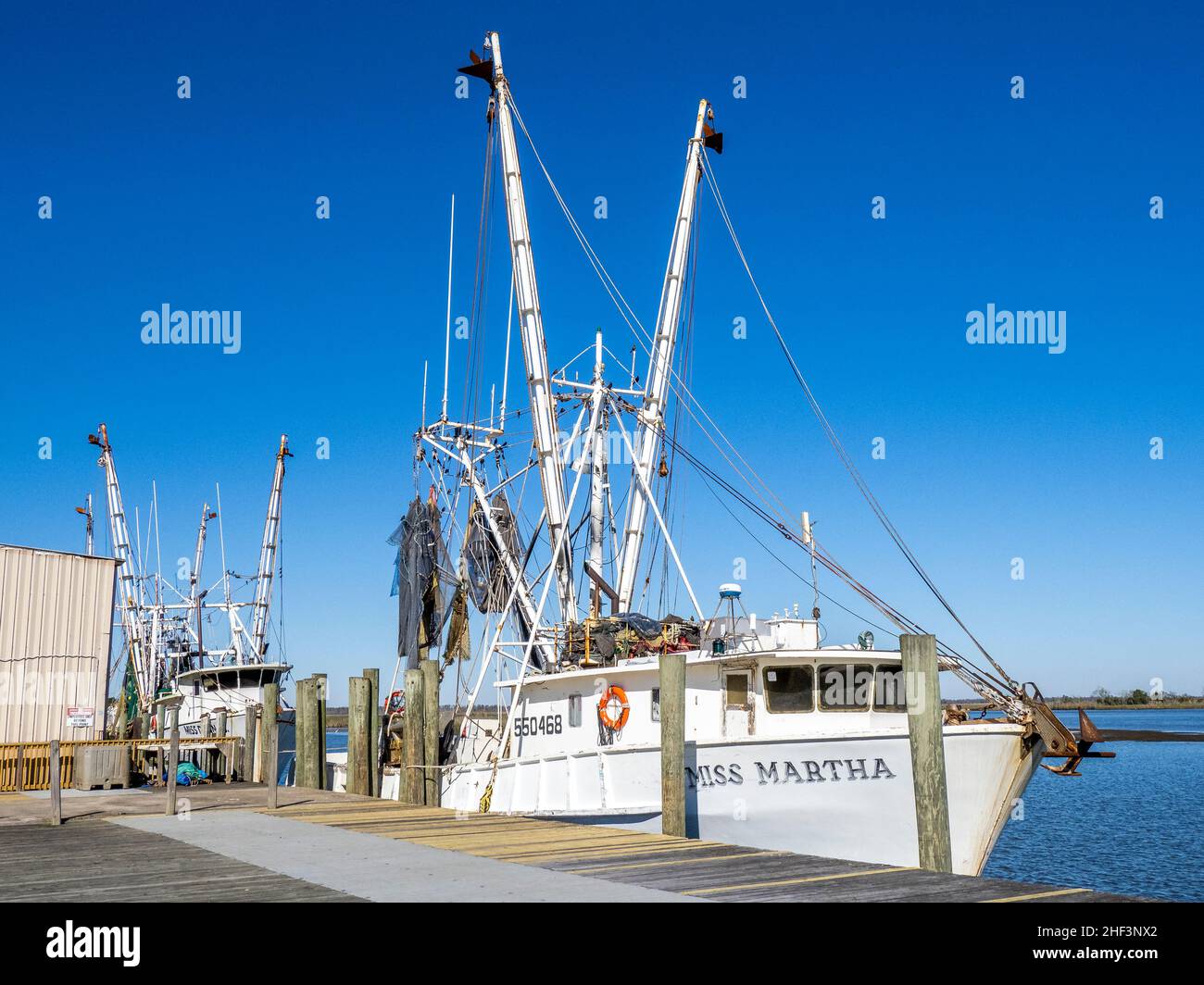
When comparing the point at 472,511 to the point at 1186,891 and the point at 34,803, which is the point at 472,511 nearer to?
the point at 34,803

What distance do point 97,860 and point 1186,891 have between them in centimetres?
2369

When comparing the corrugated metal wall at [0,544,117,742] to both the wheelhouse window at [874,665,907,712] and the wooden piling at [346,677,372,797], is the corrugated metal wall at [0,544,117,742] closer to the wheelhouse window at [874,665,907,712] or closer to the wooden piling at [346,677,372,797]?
the wooden piling at [346,677,372,797]

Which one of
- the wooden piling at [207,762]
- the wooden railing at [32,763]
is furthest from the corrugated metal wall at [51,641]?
the wooden piling at [207,762]

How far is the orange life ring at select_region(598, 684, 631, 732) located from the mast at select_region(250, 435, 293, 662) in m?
38.1

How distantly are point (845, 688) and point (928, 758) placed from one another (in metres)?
6.54

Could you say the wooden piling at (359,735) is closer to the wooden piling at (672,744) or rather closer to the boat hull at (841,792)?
the boat hull at (841,792)

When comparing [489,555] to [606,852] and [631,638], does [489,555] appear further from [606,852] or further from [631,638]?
[606,852]

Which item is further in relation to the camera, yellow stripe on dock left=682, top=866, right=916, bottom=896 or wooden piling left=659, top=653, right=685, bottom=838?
wooden piling left=659, top=653, right=685, bottom=838

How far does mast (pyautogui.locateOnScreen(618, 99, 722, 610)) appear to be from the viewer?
2658 cm

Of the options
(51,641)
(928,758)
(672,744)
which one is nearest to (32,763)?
(51,641)

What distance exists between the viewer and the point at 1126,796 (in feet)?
161

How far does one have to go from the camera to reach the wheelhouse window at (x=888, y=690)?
66.8 ft

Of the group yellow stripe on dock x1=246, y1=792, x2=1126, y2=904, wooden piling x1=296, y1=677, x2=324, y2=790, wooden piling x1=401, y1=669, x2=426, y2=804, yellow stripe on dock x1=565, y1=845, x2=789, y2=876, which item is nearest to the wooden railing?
wooden piling x1=296, y1=677, x2=324, y2=790

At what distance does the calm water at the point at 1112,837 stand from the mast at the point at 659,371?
10.8m
